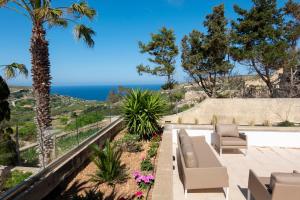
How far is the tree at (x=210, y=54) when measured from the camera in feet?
50.1

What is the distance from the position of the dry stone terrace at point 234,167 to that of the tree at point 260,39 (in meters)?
8.59

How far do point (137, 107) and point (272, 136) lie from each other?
4.29 metres

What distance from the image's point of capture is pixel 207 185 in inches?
165

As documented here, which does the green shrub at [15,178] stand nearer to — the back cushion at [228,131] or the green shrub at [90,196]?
the green shrub at [90,196]

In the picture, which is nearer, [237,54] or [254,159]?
[254,159]

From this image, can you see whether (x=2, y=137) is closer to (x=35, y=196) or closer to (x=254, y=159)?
(x=35, y=196)

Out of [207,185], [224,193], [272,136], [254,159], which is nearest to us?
[207,185]

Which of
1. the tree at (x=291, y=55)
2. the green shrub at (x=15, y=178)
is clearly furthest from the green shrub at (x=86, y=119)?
the tree at (x=291, y=55)

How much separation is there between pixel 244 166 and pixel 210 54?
10919mm

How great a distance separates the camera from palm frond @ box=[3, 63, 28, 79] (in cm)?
700

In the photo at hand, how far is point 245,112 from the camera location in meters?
12.2

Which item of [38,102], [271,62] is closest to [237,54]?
[271,62]

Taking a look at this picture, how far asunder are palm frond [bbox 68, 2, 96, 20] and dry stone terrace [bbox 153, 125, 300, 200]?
14.0ft

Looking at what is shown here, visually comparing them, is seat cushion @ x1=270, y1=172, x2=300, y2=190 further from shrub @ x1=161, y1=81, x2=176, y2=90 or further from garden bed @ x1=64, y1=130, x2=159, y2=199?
shrub @ x1=161, y1=81, x2=176, y2=90
